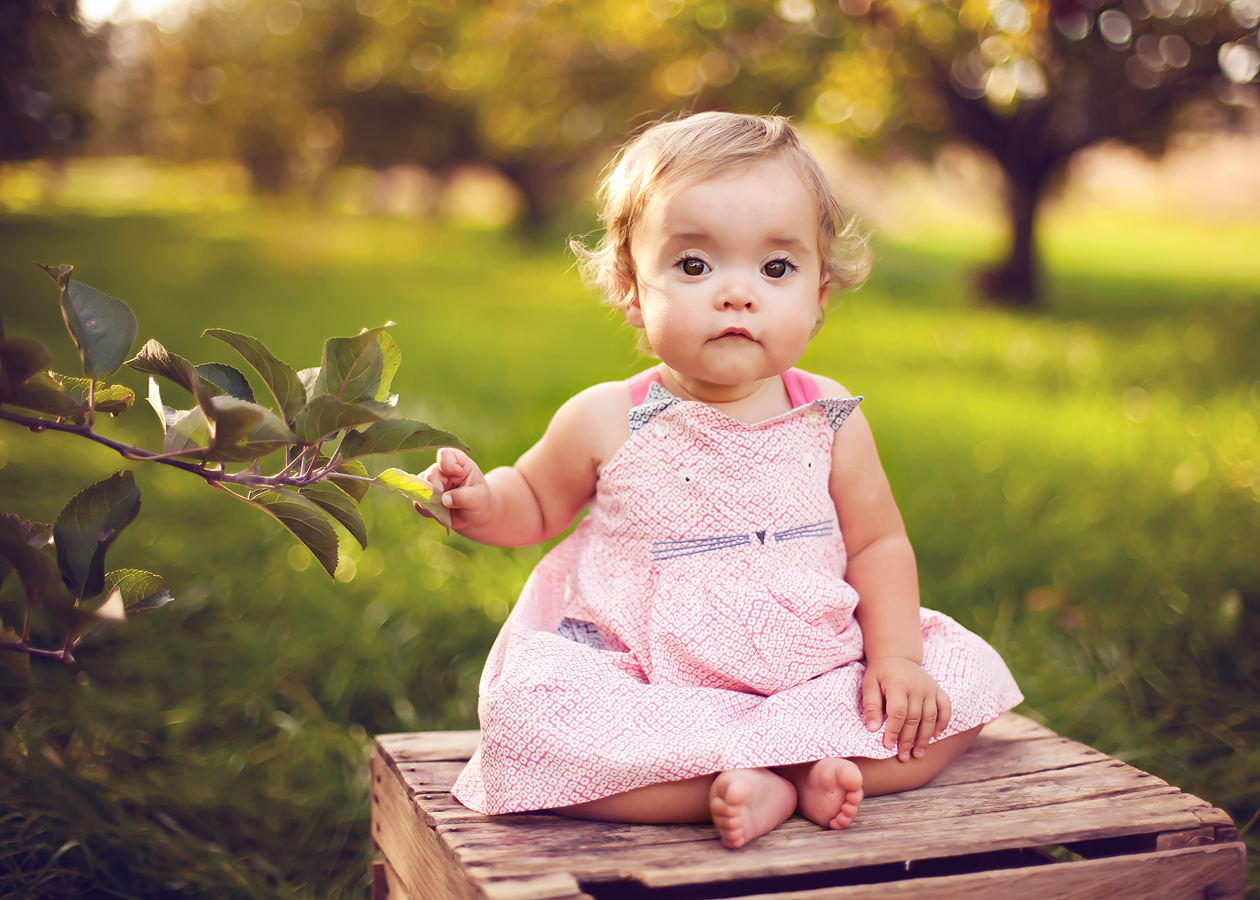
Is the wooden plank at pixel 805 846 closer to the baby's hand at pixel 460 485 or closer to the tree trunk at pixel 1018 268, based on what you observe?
the baby's hand at pixel 460 485

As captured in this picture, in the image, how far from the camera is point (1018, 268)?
9805mm

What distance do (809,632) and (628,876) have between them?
20.0 inches

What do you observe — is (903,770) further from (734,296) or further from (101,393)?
(101,393)

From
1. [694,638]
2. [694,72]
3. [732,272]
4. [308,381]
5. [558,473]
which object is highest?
[694,72]

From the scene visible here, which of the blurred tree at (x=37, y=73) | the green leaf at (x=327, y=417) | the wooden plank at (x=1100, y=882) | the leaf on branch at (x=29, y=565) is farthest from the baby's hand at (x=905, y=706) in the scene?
the blurred tree at (x=37, y=73)

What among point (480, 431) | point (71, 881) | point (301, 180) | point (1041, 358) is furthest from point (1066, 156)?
point (301, 180)

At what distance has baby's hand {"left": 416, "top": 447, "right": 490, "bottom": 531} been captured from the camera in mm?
1622

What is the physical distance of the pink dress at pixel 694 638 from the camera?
1.50m

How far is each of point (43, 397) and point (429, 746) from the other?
0.99 meters

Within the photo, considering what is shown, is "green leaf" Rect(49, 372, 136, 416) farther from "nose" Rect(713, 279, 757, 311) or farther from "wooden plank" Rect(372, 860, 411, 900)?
"wooden plank" Rect(372, 860, 411, 900)

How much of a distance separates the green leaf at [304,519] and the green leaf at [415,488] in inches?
3.6

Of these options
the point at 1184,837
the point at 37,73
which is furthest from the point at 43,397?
the point at 37,73

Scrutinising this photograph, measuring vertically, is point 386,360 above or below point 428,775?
above

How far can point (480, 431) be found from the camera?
4.48m
